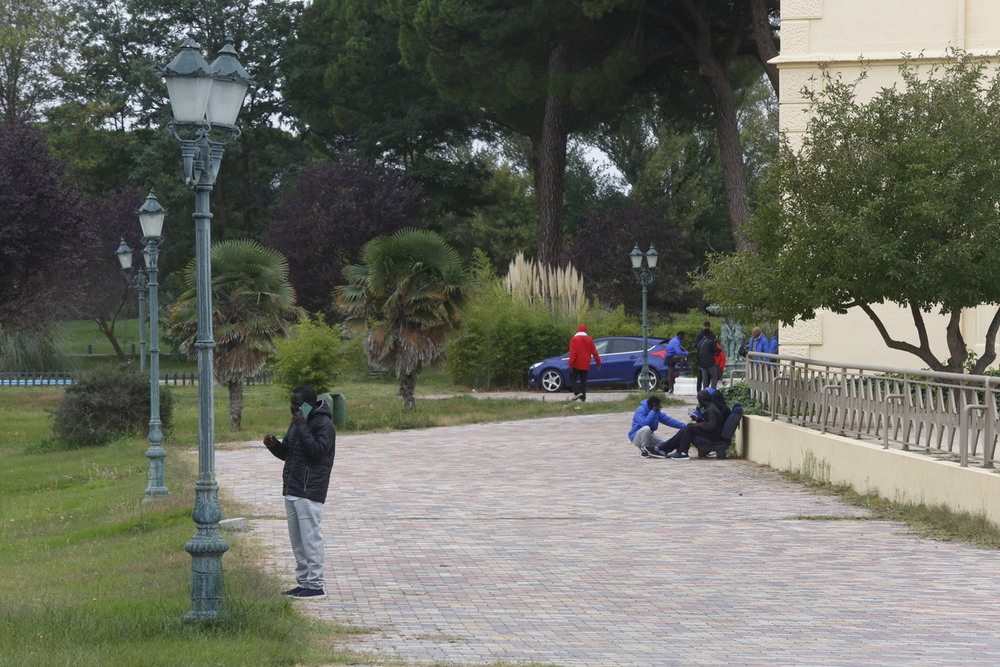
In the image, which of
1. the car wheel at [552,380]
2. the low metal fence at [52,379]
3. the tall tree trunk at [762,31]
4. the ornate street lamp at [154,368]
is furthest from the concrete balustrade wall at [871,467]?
the low metal fence at [52,379]

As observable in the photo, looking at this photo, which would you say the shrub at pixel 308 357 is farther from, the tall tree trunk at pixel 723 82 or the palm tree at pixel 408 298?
the tall tree trunk at pixel 723 82

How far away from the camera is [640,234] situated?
48.9 metres

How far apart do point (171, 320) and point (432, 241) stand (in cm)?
540

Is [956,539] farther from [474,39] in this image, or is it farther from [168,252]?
[168,252]

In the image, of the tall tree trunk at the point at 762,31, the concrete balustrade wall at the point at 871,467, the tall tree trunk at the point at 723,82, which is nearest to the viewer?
the concrete balustrade wall at the point at 871,467

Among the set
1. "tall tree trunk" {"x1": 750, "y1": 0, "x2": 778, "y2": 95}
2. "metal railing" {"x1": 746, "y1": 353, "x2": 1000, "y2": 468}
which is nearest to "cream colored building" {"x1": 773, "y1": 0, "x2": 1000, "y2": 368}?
"metal railing" {"x1": 746, "y1": 353, "x2": 1000, "y2": 468}

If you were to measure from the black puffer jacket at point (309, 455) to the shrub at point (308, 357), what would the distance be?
17.2 metres

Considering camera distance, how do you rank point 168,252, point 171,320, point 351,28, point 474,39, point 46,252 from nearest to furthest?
point 171,320, point 46,252, point 474,39, point 351,28, point 168,252

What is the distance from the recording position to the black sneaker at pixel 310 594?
9188mm

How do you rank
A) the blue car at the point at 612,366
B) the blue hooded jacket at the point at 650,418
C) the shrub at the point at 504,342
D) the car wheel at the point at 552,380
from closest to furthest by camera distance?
1. the blue hooded jacket at the point at 650,418
2. the blue car at the point at 612,366
3. the car wheel at the point at 552,380
4. the shrub at the point at 504,342

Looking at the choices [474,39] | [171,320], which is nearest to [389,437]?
[171,320]

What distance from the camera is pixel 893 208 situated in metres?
16.4

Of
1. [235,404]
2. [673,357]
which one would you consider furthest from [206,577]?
[673,357]

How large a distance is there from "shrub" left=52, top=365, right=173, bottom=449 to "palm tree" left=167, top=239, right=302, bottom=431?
123 centimetres
